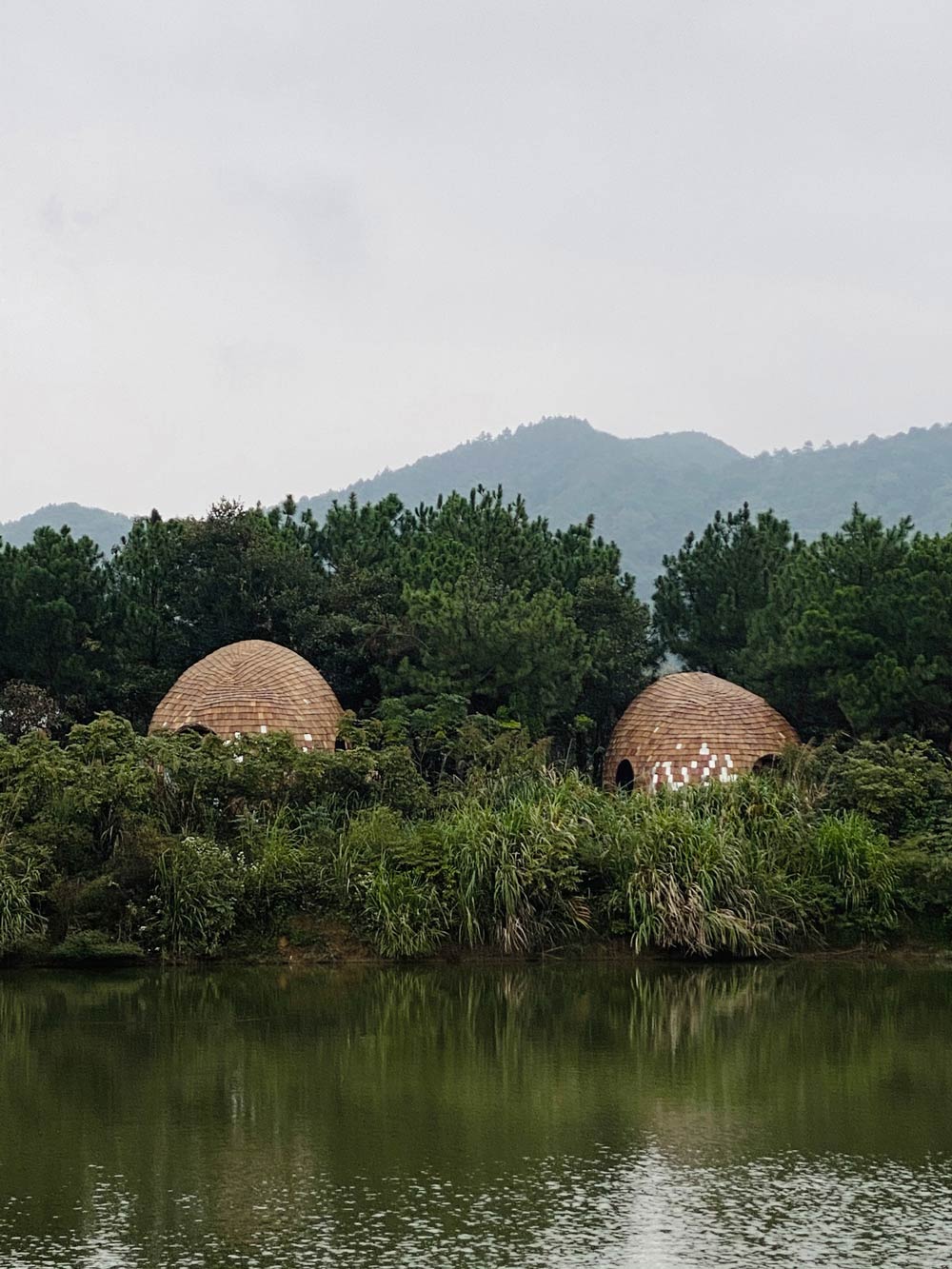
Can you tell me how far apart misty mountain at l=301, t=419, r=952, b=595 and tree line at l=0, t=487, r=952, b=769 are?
253 ft

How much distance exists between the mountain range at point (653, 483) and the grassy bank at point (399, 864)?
87.1m

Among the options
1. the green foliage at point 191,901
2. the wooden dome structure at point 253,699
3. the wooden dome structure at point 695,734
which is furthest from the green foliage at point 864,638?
the green foliage at point 191,901

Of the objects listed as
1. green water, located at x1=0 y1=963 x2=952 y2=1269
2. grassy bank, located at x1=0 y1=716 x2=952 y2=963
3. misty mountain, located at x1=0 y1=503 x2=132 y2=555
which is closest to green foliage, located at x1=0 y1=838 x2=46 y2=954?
grassy bank, located at x1=0 y1=716 x2=952 y2=963

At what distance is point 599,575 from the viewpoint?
30031 millimetres

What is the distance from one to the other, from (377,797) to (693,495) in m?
128

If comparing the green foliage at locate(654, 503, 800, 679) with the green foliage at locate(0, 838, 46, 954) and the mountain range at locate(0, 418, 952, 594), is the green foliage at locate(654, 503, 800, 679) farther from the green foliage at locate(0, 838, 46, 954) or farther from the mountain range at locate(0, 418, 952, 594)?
the mountain range at locate(0, 418, 952, 594)

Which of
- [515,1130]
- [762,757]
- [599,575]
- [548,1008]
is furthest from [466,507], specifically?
[515,1130]

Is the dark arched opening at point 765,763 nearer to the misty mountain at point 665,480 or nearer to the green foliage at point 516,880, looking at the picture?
the green foliage at point 516,880

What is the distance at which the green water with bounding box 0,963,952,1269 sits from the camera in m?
9.40

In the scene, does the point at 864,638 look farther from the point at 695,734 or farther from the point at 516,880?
the point at 516,880

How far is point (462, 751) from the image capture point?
24328mm

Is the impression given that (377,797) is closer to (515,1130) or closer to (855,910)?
(855,910)

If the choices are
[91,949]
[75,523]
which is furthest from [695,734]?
[75,523]

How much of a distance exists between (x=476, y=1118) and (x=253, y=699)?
44.7 feet
